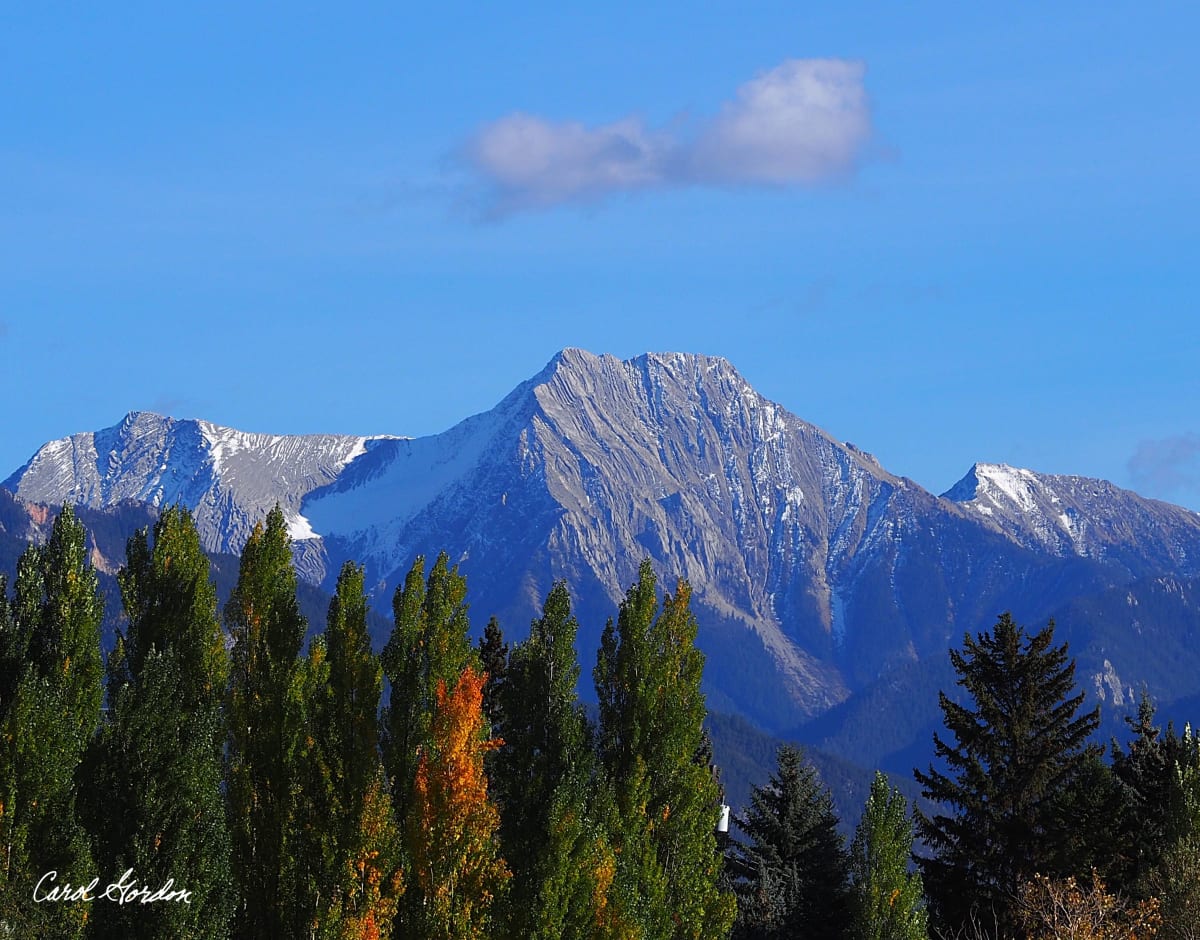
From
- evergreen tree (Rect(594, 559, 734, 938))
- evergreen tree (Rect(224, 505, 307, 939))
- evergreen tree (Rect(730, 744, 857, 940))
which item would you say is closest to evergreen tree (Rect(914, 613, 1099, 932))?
evergreen tree (Rect(730, 744, 857, 940))

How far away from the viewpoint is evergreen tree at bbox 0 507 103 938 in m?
51.3

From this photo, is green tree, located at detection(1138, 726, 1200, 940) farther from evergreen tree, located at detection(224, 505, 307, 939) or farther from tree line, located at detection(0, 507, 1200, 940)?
evergreen tree, located at detection(224, 505, 307, 939)

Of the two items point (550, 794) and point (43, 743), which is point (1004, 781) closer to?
point (550, 794)

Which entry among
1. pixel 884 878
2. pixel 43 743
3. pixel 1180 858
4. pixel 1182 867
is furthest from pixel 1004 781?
pixel 43 743

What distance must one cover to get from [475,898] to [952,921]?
26108 millimetres

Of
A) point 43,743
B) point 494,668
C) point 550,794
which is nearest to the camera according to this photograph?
point 43,743

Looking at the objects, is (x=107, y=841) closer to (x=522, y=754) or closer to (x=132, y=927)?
(x=132, y=927)

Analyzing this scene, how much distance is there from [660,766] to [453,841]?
11.7 metres

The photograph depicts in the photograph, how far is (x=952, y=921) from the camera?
7794cm

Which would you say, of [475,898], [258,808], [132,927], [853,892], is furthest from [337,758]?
[853,892]

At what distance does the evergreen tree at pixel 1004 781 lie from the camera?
250 ft

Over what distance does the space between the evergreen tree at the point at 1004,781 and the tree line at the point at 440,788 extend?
127 millimetres

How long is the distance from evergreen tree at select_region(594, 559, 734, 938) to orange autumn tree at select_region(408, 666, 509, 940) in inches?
231

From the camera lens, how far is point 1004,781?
77125 millimetres
